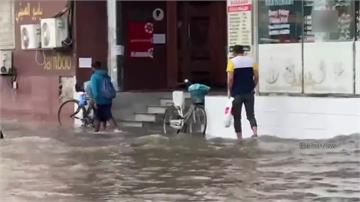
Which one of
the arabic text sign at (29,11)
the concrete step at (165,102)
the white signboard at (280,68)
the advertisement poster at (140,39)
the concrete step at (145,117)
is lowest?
the concrete step at (145,117)

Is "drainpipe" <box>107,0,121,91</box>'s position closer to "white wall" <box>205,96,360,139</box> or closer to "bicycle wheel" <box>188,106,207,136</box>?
"bicycle wheel" <box>188,106,207,136</box>

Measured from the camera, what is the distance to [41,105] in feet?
75.8

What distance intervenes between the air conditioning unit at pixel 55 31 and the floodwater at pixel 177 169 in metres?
5.09

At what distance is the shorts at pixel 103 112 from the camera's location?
754 inches

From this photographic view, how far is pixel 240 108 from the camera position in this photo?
15.5m

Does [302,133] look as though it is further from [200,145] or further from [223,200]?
[223,200]

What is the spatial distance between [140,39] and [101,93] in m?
3.60

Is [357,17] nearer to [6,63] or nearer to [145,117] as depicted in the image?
[145,117]

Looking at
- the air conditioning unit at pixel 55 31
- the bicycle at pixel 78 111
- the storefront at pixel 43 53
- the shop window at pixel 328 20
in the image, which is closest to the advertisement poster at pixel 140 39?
the storefront at pixel 43 53

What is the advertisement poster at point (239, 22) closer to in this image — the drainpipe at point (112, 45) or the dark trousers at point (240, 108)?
the dark trousers at point (240, 108)

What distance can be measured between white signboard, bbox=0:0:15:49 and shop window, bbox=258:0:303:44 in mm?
10024

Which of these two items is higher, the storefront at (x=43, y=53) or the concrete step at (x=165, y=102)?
the storefront at (x=43, y=53)

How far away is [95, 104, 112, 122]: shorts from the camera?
754 inches

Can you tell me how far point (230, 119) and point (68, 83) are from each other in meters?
7.35
